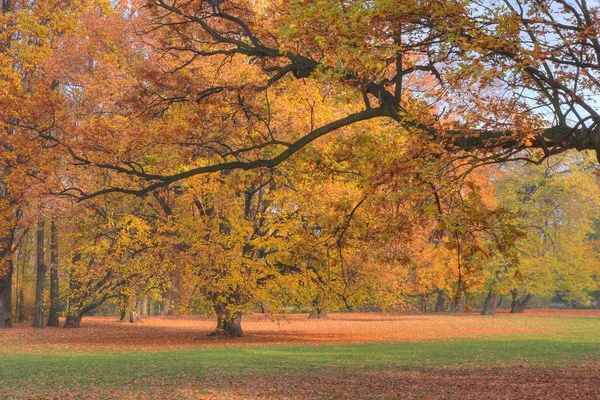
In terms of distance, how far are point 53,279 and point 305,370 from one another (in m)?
22.8

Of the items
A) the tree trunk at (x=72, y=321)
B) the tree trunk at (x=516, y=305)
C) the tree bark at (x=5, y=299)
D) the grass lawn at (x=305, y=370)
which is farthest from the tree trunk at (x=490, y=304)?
the tree bark at (x=5, y=299)

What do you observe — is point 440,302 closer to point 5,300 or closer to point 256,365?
point 5,300

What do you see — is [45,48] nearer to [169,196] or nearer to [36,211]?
[36,211]

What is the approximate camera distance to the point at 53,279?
3500 centimetres

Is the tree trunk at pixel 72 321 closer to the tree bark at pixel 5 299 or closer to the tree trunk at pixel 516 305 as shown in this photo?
the tree bark at pixel 5 299

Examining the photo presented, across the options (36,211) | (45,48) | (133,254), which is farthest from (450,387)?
(45,48)

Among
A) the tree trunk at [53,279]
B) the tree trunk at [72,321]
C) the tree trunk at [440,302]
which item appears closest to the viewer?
the tree trunk at [53,279]

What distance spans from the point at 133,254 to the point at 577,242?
39.9m

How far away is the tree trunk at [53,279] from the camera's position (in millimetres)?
33688

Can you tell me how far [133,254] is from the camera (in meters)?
24.7

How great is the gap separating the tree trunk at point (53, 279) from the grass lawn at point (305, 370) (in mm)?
8633

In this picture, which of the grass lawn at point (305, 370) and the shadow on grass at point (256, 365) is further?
the shadow on grass at point (256, 365)

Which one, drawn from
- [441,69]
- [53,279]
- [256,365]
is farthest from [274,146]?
[53,279]

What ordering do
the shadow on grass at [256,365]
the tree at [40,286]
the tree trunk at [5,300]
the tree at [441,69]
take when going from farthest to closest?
the tree at [40,286]
the tree trunk at [5,300]
the shadow on grass at [256,365]
the tree at [441,69]
